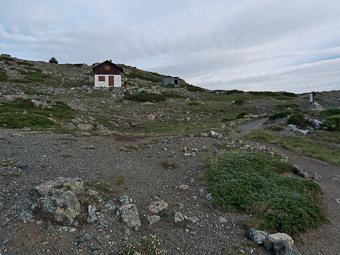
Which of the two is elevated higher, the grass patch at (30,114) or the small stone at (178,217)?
the grass patch at (30,114)

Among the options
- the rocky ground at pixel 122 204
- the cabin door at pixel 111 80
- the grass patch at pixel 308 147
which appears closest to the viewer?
the rocky ground at pixel 122 204

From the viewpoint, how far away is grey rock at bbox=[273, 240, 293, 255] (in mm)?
5230

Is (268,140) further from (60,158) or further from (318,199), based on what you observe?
(60,158)

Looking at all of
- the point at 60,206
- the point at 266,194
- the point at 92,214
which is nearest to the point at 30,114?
the point at 60,206

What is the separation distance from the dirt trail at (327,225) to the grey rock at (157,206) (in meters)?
3.84

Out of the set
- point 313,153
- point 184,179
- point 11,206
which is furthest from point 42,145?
point 313,153

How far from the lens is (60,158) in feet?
31.2

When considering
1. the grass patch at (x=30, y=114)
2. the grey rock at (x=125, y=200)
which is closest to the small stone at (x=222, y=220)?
the grey rock at (x=125, y=200)

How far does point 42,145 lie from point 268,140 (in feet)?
51.6

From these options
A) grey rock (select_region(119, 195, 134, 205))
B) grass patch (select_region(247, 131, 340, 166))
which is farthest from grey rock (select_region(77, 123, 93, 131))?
grey rock (select_region(119, 195, 134, 205))

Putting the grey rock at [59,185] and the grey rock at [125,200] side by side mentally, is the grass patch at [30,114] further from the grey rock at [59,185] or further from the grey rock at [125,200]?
the grey rock at [125,200]

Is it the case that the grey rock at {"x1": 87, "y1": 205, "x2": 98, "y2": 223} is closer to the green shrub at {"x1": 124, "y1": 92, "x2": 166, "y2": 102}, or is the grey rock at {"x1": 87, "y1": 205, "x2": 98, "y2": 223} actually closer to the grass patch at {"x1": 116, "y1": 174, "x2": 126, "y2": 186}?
the grass patch at {"x1": 116, "y1": 174, "x2": 126, "y2": 186}

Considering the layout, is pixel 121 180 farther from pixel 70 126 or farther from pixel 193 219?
pixel 70 126

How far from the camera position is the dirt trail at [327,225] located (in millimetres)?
5829
